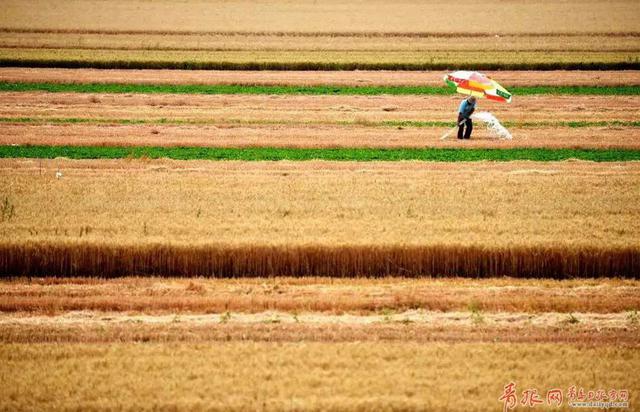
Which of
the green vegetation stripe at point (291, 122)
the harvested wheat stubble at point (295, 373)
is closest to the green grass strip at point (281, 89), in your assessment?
the green vegetation stripe at point (291, 122)

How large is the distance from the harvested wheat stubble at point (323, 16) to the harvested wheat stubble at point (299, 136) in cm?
3291

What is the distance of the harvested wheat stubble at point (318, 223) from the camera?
17453 mm

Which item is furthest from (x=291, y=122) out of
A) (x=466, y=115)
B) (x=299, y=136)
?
(x=466, y=115)

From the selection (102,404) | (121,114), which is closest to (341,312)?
(102,404)

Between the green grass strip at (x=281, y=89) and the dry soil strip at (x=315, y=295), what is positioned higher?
the green grass strip at (x=281, y=89)

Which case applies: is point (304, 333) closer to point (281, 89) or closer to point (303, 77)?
point (281, 89)

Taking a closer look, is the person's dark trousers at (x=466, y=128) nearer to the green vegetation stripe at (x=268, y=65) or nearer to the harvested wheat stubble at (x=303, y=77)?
the harvested wheat stubble at (x=303, y=77)

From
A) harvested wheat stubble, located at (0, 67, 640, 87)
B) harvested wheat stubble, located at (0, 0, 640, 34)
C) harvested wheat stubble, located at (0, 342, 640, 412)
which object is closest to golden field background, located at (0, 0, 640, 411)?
harvested wheat stubble, located at (0, 342, 640, 412)

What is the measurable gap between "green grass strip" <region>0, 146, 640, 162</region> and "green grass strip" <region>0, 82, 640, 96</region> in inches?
445

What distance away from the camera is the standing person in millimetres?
28797

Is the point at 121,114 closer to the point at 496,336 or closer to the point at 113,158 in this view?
the point at 113,158

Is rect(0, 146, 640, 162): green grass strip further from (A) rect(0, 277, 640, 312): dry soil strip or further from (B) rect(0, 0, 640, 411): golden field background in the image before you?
(A) rect(0, 277, 640, 312): dry soil strip

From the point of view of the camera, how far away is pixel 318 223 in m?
19.0

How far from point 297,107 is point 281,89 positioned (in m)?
4.64
